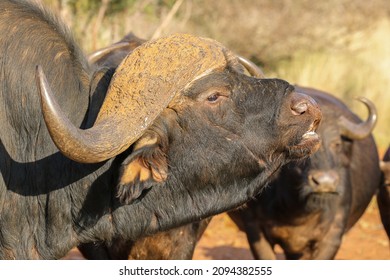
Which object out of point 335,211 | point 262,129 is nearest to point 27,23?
point 262,129

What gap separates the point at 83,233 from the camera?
17.6 ft

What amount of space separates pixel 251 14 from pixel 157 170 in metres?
16.8

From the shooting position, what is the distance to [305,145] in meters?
5.27

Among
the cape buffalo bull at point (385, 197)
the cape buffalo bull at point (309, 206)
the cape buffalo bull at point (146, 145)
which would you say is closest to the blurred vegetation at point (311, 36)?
the cape buffalo bull at point (309, 206)

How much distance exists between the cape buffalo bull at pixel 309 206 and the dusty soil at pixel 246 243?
2.08m

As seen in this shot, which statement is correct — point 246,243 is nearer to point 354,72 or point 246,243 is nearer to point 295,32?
point 354,72

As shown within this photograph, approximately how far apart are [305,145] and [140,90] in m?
1.04

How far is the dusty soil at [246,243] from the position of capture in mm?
11930

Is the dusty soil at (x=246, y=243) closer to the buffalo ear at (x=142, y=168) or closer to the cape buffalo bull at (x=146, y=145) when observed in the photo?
the cape buffalo bull at (x=146, y=145)

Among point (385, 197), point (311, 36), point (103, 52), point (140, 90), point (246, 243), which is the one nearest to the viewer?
point (140, 90)

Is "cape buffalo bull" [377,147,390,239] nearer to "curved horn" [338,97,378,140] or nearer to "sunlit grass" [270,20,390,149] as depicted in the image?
"curved horn" [338,97,378,140]

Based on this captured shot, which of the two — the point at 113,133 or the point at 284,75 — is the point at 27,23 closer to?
the point at 113,133

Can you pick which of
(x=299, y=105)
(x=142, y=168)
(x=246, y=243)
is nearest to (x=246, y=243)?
(x=246, y=243)

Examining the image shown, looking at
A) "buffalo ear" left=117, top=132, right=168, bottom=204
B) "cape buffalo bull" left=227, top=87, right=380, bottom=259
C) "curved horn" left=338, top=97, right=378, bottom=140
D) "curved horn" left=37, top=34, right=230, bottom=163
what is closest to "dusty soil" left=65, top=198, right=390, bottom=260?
"cape buffalo bull" left=227, top=87, right=380, bottom=259
